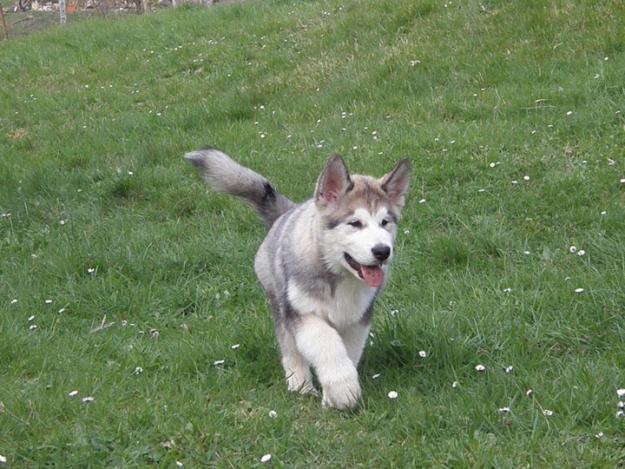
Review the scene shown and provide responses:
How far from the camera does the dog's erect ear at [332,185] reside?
183 inches

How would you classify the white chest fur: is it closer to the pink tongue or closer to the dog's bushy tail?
the pink tongue

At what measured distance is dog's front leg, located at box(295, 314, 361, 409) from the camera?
425cm

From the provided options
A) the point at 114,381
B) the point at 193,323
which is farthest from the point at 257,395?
the point at 193,323

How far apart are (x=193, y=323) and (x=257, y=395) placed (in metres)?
1.44

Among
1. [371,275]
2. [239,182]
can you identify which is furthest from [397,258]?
[371,275]

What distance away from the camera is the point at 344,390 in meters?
4.25

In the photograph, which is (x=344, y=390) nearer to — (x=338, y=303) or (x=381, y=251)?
(x=338, y=303)

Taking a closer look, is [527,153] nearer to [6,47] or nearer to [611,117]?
[611,117]

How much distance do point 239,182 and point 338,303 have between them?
1397 millimetres

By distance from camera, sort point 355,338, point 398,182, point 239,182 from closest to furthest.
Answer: point 355,338, point 398,182, point 239,182

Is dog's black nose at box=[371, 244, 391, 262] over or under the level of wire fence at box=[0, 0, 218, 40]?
over

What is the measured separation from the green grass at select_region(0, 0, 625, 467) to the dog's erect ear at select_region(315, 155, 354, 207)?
0.84 metres

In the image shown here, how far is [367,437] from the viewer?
395 centimetres

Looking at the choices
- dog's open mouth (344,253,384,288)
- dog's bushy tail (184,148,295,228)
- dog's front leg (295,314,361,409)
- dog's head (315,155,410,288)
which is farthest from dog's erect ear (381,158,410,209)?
dog's bushy tail (184,148,295,228)
